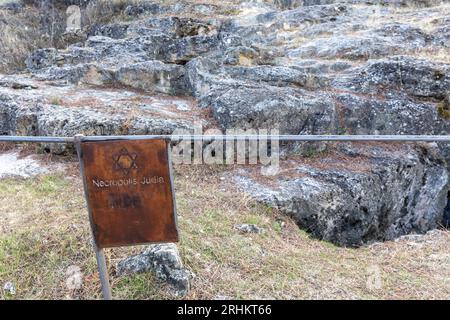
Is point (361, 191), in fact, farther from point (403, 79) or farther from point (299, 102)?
point (403, 79)

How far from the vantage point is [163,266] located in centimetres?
357

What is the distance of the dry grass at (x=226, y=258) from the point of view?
143 inches

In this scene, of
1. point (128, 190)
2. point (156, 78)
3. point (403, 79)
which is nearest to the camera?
point (128, 190)

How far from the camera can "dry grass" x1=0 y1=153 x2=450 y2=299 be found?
3627 millimetres

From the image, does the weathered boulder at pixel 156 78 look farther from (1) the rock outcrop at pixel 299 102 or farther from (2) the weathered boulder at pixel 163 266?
(2) the weathered boulder at pixel 163 266

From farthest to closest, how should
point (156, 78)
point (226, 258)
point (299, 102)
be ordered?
1. point (156, 78)
2. point (299, 102)
3. point (226, 258)

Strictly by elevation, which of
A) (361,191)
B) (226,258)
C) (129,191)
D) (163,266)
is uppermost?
(129,191)

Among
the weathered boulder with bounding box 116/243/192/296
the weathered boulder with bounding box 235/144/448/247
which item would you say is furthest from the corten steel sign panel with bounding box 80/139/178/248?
the weathered boulder with bounding box 235/144/448/247

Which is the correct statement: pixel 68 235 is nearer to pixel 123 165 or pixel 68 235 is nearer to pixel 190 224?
pixel 190 224

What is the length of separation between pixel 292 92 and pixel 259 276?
492 centimetres

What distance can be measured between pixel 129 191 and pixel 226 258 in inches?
66.3

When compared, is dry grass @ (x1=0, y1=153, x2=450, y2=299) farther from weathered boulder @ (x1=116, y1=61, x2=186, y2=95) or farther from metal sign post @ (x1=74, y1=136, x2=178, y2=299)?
weathered boulder @ (x1=116, y1=61, x2=186, y2=95)

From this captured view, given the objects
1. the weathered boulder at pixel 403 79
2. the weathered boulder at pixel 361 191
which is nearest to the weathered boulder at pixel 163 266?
the weathered boulder at pixel 361 191

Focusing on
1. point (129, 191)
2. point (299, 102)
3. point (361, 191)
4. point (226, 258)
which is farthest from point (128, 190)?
point (299, 102)
